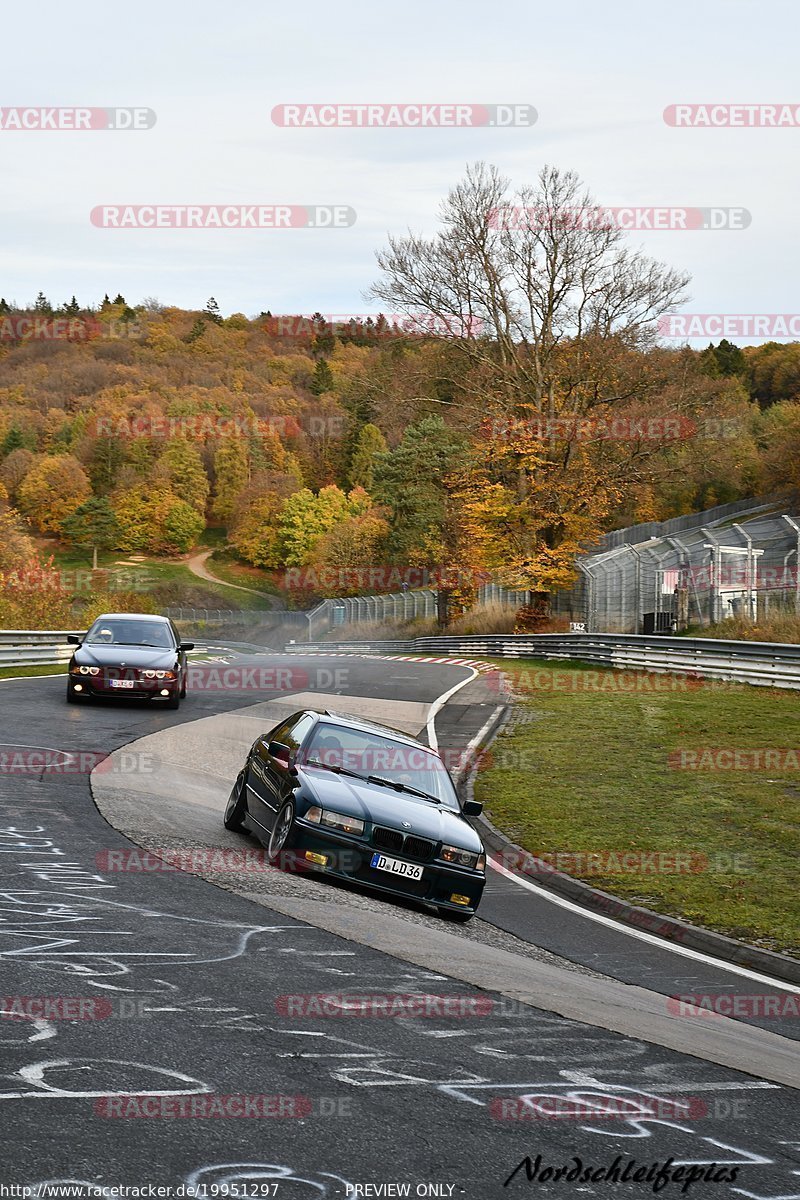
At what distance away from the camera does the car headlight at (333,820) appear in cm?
1029

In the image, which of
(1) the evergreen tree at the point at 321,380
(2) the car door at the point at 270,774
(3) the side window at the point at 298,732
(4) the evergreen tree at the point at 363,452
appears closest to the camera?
(2) the car door at the point at 270,774

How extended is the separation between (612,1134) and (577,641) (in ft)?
110

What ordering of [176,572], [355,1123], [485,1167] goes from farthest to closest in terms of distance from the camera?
[176,572] < [355,1123] < [485,1167]

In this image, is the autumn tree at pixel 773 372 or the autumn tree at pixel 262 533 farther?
the autumn tree at pixel 262 533

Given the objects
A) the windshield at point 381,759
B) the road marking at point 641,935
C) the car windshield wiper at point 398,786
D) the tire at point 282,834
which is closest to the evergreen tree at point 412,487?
the road marking at point 641,935

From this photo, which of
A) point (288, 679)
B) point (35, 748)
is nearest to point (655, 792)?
point (35, 748)

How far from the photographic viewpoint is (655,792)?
16.7 m

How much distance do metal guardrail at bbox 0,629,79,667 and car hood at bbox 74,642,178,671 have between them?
7648 mm

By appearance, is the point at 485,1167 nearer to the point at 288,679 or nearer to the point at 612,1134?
the point at 612,1134

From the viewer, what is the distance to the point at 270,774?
1154 centimetres

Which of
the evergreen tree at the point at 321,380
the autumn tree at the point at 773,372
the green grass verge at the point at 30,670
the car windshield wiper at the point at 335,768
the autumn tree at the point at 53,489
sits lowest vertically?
the green grass verge at the point at 30,670

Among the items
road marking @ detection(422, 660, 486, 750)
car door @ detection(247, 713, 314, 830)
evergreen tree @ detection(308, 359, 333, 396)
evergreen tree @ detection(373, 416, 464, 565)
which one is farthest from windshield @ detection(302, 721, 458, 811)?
evergreen tree @ detection(308, 359, 333, 396)

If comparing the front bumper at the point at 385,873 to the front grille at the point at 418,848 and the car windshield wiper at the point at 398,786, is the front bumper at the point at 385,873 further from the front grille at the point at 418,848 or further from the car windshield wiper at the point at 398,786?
the car windshield wiper at the point at 398,786

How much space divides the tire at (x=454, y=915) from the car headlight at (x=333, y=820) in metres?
0.97
